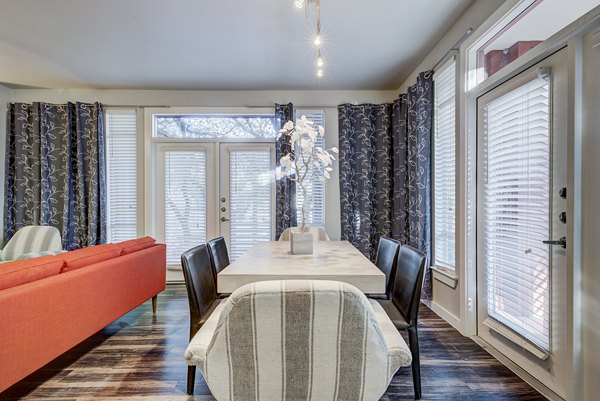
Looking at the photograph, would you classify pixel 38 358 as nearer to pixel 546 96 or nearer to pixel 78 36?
pixel 78 36

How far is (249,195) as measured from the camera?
4129 millimetres

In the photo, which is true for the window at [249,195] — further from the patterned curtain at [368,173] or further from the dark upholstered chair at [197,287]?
the dark upholstered chair at [197,287]

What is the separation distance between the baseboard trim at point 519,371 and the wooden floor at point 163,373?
4 cm

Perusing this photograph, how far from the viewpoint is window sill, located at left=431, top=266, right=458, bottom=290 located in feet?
8.71

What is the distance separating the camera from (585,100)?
152 centimetres

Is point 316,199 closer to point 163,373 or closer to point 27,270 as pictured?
point 163,373

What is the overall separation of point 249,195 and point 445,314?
8.86 feet

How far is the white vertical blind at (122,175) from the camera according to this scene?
411cm

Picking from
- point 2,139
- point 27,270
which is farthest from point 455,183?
point 2,139

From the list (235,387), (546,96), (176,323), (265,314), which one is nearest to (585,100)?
(546,96)

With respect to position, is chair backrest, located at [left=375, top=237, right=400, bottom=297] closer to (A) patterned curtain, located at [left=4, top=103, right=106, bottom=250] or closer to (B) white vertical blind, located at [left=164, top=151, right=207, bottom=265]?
(B) white vertical blind, located at [left=164, top=151, right=207, bottom=265]

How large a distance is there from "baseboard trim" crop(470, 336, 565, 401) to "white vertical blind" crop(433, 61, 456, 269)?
686 mm

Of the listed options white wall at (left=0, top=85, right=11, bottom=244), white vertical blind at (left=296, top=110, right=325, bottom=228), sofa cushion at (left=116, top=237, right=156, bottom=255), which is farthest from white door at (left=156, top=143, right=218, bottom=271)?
white wall at (left=0, top=85, right=11, bottom=244)

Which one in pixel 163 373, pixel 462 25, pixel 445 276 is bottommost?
pixel 163 373
